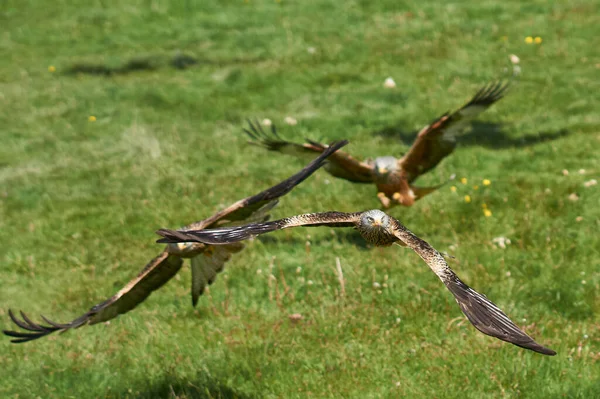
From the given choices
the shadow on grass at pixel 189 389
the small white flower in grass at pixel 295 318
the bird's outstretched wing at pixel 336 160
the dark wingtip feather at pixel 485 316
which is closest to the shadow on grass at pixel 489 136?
the bird's outstretched wing at pixel 336 160

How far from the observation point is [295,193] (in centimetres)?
1118

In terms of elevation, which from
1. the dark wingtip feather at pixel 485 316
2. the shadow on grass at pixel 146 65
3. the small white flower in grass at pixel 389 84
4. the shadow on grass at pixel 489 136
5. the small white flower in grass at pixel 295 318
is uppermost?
the dark wingtip feather at pixel 485 316

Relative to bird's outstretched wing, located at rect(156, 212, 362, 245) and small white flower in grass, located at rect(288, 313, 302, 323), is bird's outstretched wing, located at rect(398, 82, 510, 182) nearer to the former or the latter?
small white flower in grass, located at rect(288, 313, 302, 323)

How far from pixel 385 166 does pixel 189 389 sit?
3860 mm

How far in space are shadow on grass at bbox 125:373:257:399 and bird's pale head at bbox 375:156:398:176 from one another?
3.57 m

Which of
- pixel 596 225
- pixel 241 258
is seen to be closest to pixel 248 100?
pixel 241 258

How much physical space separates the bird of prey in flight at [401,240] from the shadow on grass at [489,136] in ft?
22.9

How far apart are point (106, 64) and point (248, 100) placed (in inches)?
179

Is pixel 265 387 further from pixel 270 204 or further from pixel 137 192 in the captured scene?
pixel 137 192

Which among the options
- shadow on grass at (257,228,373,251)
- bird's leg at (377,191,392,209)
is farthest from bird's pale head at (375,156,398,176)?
shadow on grass at (257,228,373,251)

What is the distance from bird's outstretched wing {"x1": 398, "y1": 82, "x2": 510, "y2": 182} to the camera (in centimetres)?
898

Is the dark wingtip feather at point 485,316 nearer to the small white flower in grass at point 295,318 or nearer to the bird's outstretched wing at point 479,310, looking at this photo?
the bird's outstretched wing at point 479,310

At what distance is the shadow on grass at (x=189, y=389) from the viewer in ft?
21.9

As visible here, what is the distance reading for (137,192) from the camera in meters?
11.9
